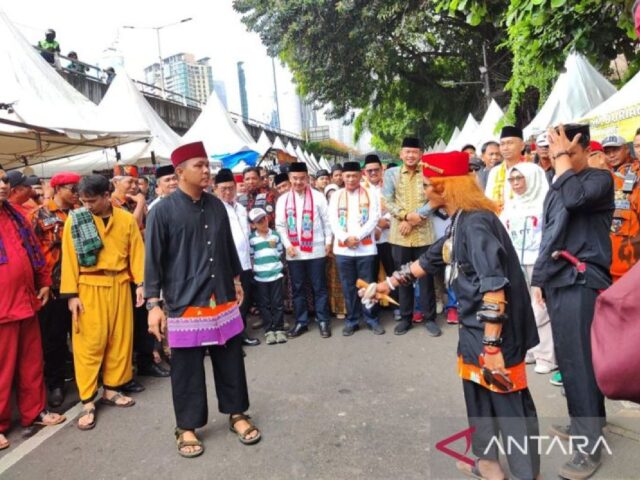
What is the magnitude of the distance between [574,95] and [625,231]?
7174 mm

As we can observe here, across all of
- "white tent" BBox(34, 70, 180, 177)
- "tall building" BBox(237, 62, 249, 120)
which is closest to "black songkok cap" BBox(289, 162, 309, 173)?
"white tent" BBox(34, 70, 180, 177)

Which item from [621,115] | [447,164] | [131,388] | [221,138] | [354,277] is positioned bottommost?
[131,388]

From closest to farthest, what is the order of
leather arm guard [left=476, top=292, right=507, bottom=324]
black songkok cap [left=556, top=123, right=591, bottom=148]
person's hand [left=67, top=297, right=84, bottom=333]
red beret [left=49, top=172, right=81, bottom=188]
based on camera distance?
leather arm guard [left=476, top=292, right=507, bottom=324] < black songkok cap [left=556, top=123, right=591, bottom=148] < person's hand [left=67, top=297, right=84, bottom=333] < red beret [left=49, top=172, right=81, bottom=188]

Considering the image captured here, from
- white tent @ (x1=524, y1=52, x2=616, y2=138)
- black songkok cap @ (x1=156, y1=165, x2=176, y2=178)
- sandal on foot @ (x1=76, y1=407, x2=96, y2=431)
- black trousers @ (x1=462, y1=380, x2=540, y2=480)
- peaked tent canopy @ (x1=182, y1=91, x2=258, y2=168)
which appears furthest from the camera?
peaked tent canopy @ (x1=182, y1=91, x2=258, y2=168)

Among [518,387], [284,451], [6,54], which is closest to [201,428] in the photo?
[284,451]

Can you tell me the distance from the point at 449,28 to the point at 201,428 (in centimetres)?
1897

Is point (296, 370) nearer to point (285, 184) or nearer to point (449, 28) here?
point (285, 184)

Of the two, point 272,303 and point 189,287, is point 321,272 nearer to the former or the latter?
point 272,303

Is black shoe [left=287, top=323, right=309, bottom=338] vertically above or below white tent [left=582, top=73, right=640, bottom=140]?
below

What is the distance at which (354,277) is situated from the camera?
6.11 m

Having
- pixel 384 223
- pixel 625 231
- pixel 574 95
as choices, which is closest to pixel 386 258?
pixel 384 223

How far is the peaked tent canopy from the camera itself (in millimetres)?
11266

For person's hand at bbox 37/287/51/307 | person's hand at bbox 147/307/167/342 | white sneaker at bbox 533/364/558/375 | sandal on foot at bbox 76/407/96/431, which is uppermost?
person's hand at bbox 37/287/51/307

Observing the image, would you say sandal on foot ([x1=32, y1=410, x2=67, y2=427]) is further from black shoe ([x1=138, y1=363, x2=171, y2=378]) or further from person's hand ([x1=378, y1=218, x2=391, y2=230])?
person's hand ([x1=378, y1=218, x2=391, y2=230])
